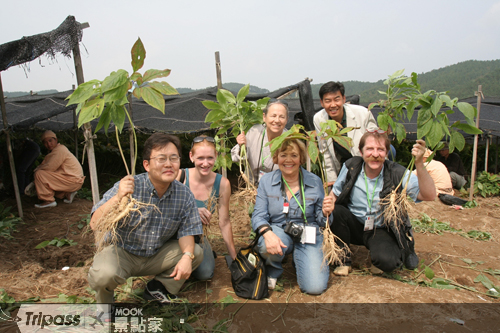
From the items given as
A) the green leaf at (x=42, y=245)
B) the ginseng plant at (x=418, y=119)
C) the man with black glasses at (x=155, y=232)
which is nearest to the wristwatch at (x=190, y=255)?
the man with black glasses at (x=155, y=232)

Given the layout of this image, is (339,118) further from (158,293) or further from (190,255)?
(158,293)

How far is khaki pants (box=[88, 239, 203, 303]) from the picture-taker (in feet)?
6.64

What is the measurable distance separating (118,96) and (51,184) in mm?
4250

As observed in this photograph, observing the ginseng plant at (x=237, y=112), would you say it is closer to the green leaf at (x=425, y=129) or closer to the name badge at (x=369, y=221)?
the name badge at (x=369, y=221)

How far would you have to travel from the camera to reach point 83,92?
181cm

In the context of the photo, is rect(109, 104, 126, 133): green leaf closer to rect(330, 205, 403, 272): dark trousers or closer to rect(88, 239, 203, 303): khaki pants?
rect(88, 239, 203, 303): khaki pants

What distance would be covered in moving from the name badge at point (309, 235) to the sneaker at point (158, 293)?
3.35 feet

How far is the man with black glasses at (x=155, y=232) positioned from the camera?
205 centimetres

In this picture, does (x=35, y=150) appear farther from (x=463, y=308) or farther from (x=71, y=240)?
(x=463, y=308)

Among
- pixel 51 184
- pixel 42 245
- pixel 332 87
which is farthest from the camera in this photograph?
pixel 51 184

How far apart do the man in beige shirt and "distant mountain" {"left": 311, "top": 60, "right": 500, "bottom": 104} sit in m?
22.3

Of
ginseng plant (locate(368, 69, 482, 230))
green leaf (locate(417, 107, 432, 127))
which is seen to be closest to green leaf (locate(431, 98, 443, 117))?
ginseng plant (locate(368, 69, 482, 230))

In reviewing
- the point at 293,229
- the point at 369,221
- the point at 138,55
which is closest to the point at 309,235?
the point at 293,229

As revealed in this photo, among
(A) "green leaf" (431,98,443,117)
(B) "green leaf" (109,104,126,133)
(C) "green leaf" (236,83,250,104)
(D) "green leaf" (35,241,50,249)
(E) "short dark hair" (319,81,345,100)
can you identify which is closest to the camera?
(B) "green leaf" (109,104,126,133)
